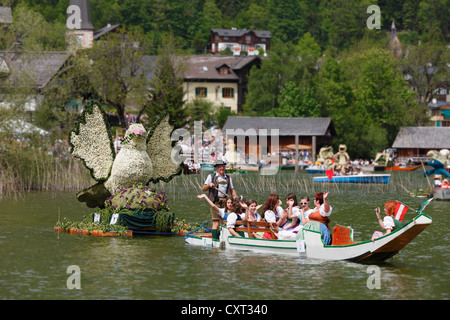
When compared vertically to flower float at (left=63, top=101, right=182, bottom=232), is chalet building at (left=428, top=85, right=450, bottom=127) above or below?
above

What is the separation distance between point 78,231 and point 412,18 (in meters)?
173

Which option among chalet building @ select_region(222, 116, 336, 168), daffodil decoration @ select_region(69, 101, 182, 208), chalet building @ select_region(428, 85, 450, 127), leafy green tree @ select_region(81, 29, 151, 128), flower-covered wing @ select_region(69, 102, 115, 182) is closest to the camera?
daffodil decoration @ select_region(69, 101, 182, 208)

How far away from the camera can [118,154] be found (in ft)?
91.9

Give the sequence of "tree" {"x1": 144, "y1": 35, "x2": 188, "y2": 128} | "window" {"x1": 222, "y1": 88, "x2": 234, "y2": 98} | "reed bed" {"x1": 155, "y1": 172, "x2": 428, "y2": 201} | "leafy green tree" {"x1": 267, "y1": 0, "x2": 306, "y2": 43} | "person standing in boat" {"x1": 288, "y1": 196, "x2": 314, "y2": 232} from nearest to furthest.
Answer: "person standing in boat" {"x1": 288, "y1": 196, "x2": 314, "y2": 232} → "reed bed" {"x1": 155, "y1": 172, "x2": 428, "y2": 201} → "tree" {"x1": 144, "y1": 35, "x2": 188, "y2": 128} → "window" {"x1": 222, "y1": 88, "x2": 234, "y2": 98} → "leafy green tree" {"x1": 267, "y1": 0, "x2": 306, "y2": 43}

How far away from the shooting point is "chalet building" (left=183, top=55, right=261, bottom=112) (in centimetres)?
11681

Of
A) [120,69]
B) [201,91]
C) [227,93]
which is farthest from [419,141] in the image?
[120,69]

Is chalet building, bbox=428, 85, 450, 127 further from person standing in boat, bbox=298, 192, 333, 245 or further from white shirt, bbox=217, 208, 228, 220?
person standing in boat, bbox=298, 192, 333, 245

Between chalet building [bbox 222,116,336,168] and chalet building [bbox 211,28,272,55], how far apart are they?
8374 cm

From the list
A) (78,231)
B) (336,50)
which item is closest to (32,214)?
(78,231)

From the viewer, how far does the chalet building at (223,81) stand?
117 m

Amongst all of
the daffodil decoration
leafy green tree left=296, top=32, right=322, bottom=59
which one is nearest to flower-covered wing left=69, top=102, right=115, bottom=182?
the daffodil decoration

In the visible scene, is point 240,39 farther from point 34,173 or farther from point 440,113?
point 34,173

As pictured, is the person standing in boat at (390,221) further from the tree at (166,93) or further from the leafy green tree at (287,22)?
the leafy green tree at (287,22)

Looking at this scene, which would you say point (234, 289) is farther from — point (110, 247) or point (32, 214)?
point (32, 214)
